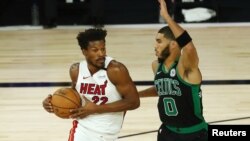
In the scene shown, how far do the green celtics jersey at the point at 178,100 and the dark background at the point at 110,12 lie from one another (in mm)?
9212

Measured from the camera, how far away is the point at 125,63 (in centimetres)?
961

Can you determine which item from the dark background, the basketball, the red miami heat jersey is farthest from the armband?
the dark background

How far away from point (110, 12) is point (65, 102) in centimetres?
940

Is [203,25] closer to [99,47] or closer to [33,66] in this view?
[33,66]

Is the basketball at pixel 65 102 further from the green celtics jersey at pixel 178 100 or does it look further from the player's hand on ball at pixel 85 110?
the green celtics jersey at pixel 178 100

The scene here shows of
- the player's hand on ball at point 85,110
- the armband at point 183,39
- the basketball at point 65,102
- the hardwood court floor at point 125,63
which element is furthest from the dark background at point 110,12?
the armband at point 183,39

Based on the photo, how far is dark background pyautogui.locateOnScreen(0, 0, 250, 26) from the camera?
13.2 m

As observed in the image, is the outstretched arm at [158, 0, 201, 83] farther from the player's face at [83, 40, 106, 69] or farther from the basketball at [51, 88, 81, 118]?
the basketball at [51, 88, 81, 118]

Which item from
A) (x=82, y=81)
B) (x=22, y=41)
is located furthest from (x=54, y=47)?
(x=82, y=81)

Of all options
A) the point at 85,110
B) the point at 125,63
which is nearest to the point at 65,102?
the point at 85,110

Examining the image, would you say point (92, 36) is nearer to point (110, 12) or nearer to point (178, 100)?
point (178, 100)

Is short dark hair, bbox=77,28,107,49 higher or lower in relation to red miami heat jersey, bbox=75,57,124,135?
higher

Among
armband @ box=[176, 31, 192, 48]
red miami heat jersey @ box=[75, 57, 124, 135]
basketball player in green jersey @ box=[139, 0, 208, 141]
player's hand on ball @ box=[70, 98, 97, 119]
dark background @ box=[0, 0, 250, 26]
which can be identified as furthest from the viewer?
dark background @ box=[0, 0, 250, 26]

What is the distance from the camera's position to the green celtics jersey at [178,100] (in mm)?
4035
